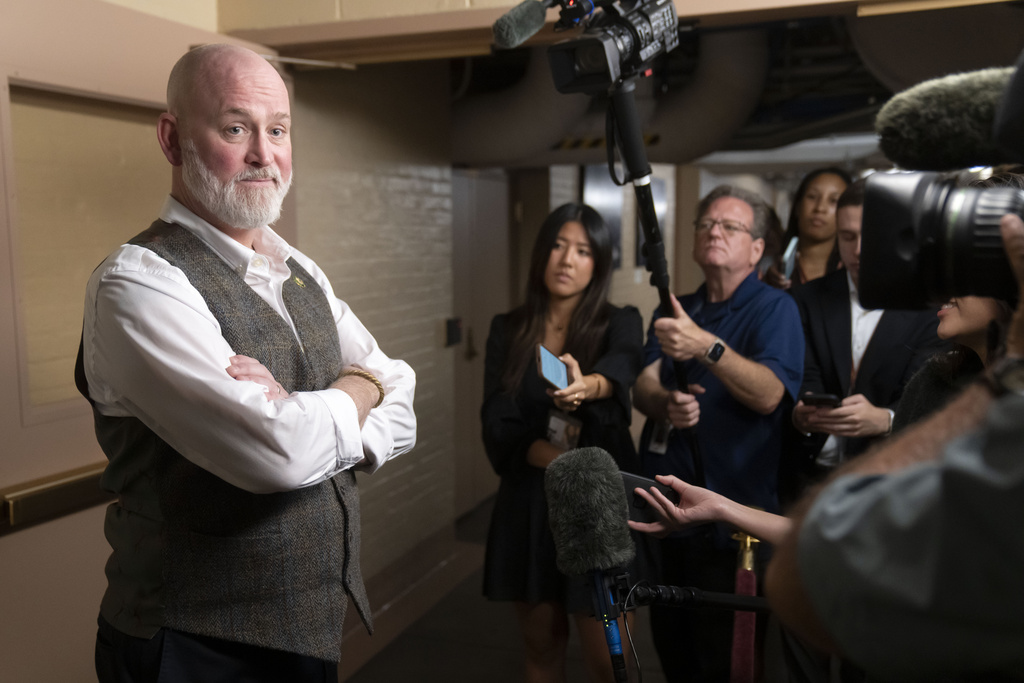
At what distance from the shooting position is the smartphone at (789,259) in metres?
2.71

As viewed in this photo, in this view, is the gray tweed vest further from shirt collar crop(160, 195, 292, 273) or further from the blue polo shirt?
the blue polo shirt

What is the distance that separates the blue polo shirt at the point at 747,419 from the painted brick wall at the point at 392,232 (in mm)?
1330

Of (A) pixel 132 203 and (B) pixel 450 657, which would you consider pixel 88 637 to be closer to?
(A) pixel 132 203

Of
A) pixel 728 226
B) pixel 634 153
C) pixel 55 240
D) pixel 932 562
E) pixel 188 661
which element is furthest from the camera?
pixel 728 226

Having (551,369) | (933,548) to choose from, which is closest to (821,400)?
(551,369)

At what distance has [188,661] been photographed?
4.19 ft

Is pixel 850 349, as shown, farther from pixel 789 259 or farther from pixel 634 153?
pixel 634 153

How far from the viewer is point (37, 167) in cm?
175

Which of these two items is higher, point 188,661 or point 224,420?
point 224,420

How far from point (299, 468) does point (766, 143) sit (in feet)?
15.4

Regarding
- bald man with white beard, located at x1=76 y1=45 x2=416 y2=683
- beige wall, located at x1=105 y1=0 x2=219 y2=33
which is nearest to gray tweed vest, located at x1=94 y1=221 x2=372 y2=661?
bald man with white beard, located at x1=76 y1=45 x2=416 y2=683

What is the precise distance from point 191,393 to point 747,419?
145 cm

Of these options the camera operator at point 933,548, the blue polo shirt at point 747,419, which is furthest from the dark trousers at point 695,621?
the camera operator at point 933,548

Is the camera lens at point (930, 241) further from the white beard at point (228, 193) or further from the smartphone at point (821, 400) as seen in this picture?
the smartphone at point (821, 400)
